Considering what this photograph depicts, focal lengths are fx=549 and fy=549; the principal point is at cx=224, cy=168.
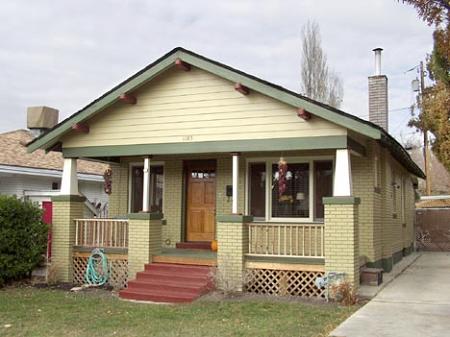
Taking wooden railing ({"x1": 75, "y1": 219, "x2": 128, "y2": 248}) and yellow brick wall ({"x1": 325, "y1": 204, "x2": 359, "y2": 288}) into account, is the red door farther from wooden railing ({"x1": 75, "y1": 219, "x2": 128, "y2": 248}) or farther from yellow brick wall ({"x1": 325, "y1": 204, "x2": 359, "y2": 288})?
yellow brick wall ({"x1": 325, "y1": 204, "x2": 359, "y2": 288})

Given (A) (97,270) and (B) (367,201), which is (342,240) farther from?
(A) (97,270)

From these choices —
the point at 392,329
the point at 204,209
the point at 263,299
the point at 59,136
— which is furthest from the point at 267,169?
the point at 392,329

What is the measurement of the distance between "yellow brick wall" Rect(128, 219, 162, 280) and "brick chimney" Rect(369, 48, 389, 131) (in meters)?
8.31

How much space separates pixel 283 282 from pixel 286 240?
83cm

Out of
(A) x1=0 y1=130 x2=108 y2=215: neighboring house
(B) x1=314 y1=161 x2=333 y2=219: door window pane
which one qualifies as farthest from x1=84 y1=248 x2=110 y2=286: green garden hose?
(B) x1=314 y1=161 x2=333 y2=219: door window pane

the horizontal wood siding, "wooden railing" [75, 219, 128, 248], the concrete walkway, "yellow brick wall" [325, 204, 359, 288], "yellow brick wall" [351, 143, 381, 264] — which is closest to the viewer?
the concrete walkway

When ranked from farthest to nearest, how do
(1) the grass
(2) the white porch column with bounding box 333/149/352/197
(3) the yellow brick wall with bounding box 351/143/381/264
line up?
1. (3) the yellow brick wall with bounding box 351/143/381/264
2. (2) the white porch column with bounding box 333/149/352/197
3. (1) the grass

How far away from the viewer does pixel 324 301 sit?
9.95 m

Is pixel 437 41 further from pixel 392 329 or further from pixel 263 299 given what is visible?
pixel 263 299

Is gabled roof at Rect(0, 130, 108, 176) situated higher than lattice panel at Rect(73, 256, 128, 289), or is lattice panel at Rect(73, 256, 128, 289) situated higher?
gabled roof at Rect(0, 130, 108, 176)

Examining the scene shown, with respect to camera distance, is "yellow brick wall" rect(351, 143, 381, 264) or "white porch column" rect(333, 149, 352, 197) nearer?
"white porch column" rect(333, 149, 352, 197)

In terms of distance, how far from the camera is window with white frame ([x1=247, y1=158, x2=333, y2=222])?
12758 mm

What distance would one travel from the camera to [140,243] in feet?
38.7

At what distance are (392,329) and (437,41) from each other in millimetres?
3847
